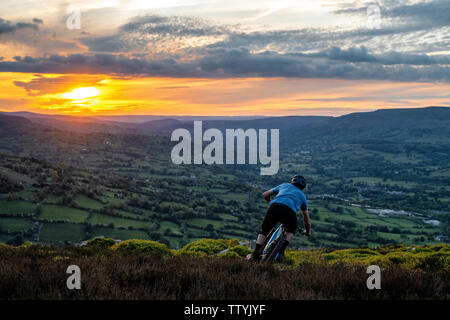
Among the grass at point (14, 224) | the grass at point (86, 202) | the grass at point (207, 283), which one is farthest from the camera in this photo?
the grass at point (86, 202)

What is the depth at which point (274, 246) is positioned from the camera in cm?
Answer: 909

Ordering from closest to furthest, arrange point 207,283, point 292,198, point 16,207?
point 207,283, point 292,198, point 16,207

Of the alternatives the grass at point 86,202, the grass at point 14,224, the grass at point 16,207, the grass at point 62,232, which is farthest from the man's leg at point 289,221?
the grass at point 86,202

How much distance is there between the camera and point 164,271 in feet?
20.9

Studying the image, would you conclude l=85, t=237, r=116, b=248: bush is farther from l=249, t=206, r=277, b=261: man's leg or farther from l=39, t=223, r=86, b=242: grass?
l=39, t=223, r=86, b=242: grass

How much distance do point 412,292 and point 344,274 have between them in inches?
48.3

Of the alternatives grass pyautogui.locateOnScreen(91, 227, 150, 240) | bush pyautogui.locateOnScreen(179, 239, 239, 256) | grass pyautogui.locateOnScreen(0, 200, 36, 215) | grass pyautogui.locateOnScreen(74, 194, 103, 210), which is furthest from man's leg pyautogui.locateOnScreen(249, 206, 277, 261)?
grass pyautogui.locateOnScreen(74, 194, 103, 210)

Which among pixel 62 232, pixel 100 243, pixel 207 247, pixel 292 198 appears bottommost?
pixel 62 232

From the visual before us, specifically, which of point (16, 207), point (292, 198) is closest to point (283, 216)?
point (292, 198)

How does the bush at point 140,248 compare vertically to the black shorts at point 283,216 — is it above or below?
below

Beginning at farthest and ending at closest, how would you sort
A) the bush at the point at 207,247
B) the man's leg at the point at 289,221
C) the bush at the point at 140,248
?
the bush at the point at 207,247 → the bush at the point at 140,248 → the man's leg at the point at 289,221

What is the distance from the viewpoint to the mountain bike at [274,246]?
352 inches

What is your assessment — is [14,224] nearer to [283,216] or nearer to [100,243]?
[100,243]

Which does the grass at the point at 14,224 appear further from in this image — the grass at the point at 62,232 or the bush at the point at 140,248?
the bush at the point at 140,248
